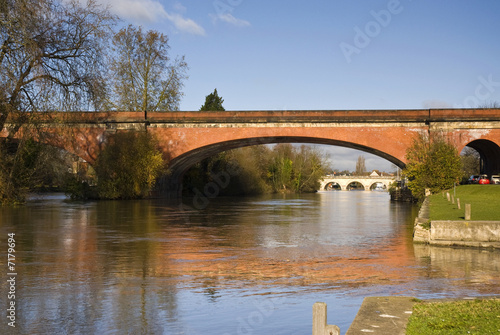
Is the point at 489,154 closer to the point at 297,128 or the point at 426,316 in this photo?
the point at 297,128

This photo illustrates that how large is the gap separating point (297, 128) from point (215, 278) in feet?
115

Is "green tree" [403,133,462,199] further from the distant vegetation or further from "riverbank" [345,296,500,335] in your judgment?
"riverbank" [345,296,500,335]

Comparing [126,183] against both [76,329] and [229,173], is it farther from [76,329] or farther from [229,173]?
[76,329]

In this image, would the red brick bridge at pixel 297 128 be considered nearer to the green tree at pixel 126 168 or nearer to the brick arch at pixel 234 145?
the brick arch at pixel 234 145

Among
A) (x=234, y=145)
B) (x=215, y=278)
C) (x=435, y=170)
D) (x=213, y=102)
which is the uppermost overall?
(x=213, y=102)

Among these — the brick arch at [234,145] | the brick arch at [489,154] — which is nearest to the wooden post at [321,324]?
the brick arch at [234,145]

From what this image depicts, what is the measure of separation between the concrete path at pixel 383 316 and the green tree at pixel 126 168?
3653cm

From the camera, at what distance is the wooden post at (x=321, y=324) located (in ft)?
14.5

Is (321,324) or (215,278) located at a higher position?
(321,324)

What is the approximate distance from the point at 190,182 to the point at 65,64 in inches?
1158

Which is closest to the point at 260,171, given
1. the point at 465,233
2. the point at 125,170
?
the point at 125,170

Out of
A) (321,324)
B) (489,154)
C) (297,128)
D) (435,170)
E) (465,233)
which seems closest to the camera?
(321,324)

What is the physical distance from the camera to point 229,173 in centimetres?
6481

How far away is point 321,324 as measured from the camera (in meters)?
4.48
